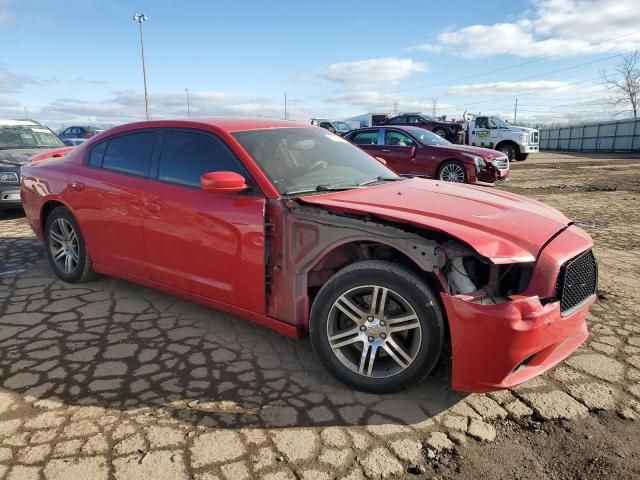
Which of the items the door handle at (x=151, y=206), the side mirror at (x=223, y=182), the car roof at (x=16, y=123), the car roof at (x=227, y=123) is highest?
the car roof at (x=16, y=123)

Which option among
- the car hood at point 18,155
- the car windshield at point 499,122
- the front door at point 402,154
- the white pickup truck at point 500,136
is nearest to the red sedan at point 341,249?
the car hood at point 18,155

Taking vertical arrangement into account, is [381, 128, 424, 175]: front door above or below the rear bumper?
above

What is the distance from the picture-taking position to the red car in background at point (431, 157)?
10.5 metres

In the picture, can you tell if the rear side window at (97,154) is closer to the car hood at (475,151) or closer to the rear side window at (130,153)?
the rear side window at (130,153)

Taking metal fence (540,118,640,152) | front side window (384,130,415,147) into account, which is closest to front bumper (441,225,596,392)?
front side window (384,130,415,147)

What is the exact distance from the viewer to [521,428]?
8.23 feet

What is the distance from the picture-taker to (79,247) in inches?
176

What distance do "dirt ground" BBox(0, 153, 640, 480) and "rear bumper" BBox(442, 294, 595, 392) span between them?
27 centimetres

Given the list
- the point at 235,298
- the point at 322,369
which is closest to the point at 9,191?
the point at 235,298

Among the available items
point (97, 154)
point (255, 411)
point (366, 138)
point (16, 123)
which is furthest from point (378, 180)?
point (16, 123)

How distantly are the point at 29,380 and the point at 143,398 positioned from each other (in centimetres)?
80

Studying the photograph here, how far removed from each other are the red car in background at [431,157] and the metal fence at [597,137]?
80.0 feet

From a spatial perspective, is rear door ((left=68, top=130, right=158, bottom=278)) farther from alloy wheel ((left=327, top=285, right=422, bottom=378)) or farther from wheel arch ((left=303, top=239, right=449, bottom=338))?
alloy wheel ((left=327, top=285, right=422, bottom=378))

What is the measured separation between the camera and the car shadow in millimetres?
2650
